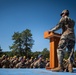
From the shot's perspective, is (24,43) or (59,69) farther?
(24,43)

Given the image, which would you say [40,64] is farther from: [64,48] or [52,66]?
[64,48]

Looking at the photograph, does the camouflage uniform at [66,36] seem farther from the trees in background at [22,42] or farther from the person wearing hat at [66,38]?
the trees in background at [22,42]

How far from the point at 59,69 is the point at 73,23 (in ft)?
3.98

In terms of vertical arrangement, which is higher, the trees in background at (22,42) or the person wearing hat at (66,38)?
the trees in background at (22,42)

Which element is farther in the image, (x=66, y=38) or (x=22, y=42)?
(x=22, y=42)

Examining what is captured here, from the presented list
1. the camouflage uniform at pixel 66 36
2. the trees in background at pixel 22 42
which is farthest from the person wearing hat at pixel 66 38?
the trees in background at pixel 22 42

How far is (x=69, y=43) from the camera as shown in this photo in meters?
5.36

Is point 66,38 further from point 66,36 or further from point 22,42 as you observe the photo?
point 22,42

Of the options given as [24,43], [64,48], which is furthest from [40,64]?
[24,43]

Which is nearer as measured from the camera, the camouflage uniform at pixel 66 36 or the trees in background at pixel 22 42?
the camouflage uniform at pixel 66 36

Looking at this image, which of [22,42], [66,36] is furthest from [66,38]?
[22,42]

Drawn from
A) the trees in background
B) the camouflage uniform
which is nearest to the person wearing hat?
the camouflage uniform

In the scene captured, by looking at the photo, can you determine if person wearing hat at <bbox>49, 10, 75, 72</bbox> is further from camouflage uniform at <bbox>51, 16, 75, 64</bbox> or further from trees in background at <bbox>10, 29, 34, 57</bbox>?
trees in background at <bbox>10, 29, 34, 57</bbox>

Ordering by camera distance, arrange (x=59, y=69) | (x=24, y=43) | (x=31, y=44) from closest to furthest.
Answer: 1. (x=59, y=69)
2. (x=24, y=43)
3. (x=31, y=44)
